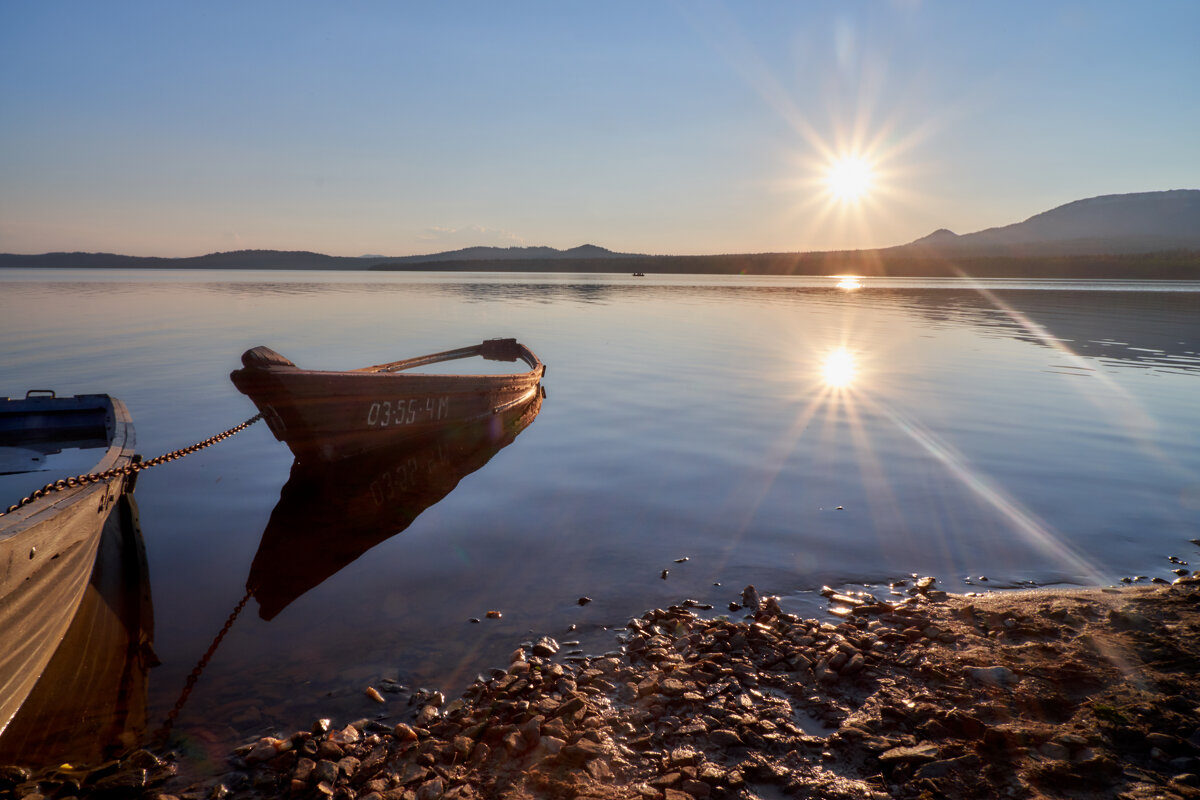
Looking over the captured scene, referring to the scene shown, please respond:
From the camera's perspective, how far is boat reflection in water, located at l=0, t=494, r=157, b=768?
192 inches

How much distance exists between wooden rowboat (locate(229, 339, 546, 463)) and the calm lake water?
0.73 metres

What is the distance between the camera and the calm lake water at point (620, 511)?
659cm

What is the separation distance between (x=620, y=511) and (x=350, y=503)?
4.65 meters

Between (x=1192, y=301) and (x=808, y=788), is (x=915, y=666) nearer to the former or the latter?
(x=808, y=788)

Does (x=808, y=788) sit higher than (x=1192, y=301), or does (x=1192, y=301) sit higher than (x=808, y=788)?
(x=1192, y=301)

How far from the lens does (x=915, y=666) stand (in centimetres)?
575

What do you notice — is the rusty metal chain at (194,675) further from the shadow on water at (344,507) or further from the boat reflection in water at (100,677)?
the boat reflection in water at (100,677)

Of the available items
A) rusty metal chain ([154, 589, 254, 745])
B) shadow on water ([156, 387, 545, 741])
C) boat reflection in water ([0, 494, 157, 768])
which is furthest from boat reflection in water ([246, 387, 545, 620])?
boat reflection in water ([0, 494, 157, 768])

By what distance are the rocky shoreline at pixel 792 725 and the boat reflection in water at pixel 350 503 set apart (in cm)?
320

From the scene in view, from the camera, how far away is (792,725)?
5.02 m

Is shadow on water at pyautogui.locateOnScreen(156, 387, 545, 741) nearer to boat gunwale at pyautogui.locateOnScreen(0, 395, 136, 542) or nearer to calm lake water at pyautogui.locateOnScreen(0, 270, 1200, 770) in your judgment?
calm lake water at pyautogui.locateOnScreen(0, 270, 1200, 770)

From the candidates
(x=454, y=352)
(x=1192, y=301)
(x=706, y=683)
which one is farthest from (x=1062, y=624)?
(x=1192, y=301)

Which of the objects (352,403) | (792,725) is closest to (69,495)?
(792,725)

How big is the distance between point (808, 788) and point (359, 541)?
714 centimetres
